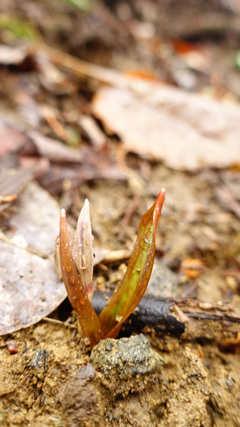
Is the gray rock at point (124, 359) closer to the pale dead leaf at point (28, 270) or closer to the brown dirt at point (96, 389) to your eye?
the brown dirt at point (96, 389)

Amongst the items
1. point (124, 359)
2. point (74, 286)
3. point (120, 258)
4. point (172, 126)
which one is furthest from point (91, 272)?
point (172, 126)

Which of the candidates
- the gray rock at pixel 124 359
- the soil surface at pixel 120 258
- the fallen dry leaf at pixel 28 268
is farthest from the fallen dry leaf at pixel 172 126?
the gray rock at pixel 124 359

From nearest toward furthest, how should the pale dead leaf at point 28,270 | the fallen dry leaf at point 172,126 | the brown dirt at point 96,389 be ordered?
the brown dirt at point 96,389 → the pale dead leaf at point 28,270 → the fallen dry leaf at point 172,126

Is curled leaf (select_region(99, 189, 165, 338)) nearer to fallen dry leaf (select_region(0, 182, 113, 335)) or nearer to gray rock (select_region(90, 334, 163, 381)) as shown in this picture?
gray rock (select_region(90, 334, 163, 381))

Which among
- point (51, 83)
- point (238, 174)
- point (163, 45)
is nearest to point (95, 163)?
point (51, 83)

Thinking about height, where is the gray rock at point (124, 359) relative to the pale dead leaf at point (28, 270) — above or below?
above

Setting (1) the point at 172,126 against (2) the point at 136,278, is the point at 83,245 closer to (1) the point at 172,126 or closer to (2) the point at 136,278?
(2) the point at 136,278

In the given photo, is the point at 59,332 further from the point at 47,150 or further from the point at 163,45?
the point at 163,45

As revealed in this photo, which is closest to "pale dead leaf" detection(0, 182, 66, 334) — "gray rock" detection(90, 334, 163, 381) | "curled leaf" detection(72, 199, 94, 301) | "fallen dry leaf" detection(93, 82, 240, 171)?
"curled leaf" detection(72, 199, 94, 301)

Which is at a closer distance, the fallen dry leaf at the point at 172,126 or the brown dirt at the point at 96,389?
the brown dirt at the point at 96,389
